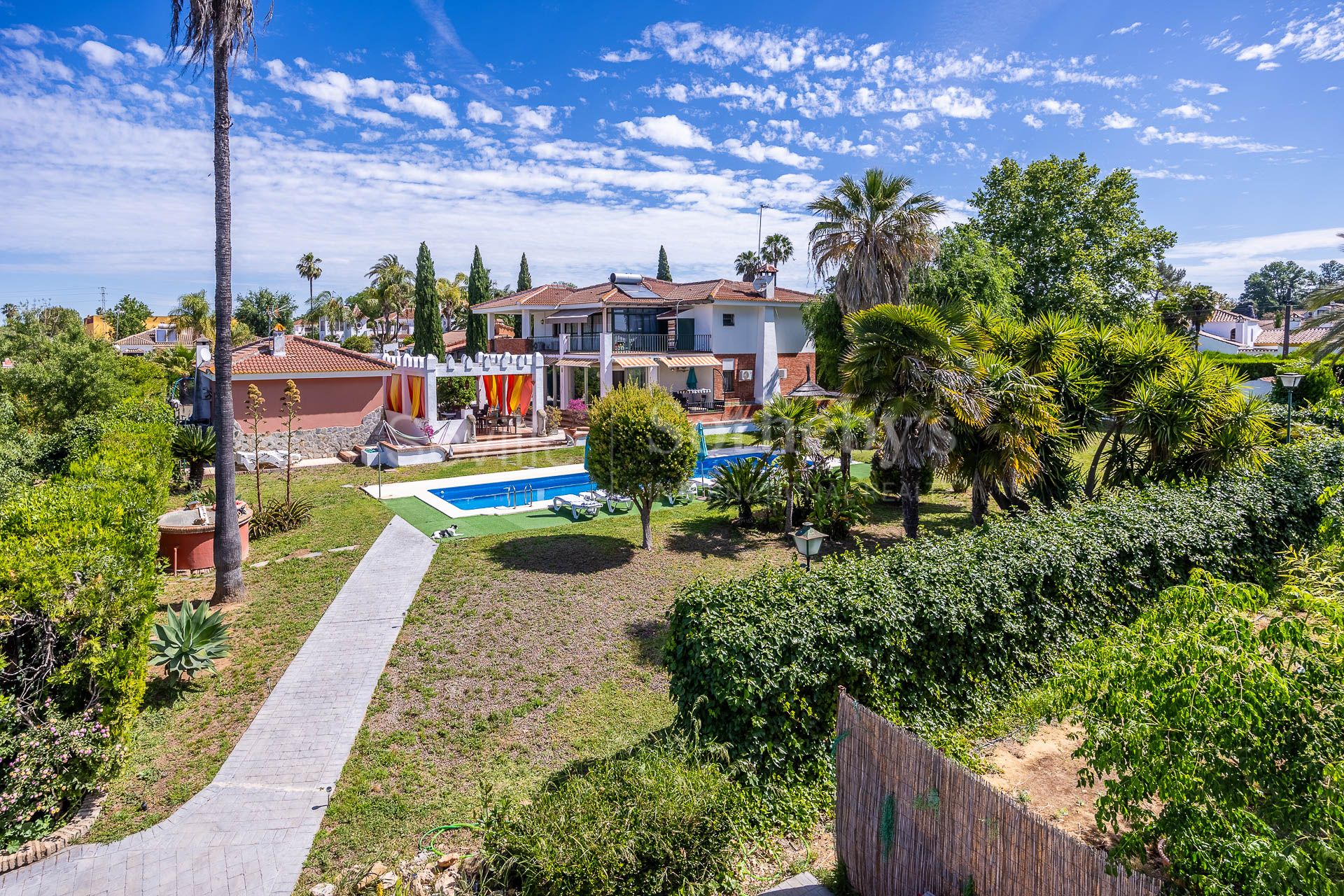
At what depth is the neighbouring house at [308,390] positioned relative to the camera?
29.5 metres

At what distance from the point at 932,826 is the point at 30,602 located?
891 cm

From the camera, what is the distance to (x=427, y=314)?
176 feet

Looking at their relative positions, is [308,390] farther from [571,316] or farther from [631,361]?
[631,361]

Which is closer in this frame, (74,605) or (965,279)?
(74,605)

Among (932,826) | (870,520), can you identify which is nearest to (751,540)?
(870,520)

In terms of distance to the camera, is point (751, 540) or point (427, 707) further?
point (751, 540)

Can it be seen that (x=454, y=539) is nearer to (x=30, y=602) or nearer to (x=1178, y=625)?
(x=30, y=602)

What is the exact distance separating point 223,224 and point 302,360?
18.9 m

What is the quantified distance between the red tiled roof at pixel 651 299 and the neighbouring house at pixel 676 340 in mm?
88

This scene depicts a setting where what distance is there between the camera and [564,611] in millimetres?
13844

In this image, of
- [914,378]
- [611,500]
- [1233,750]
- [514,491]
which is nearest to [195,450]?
[514,491]

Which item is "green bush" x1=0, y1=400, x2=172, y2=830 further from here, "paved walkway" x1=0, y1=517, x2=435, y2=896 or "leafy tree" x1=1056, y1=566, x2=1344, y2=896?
"leafy tree" x1=1056, y1=566, x2=1344, y2=896

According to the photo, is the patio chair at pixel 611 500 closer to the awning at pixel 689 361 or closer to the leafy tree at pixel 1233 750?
the awning at pixel 689 361

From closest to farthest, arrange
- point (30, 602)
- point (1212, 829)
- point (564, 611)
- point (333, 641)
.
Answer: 1. point (1212, 829)
2. point (30, 602)
3. point (333, 641)
4. point (564, 611)
